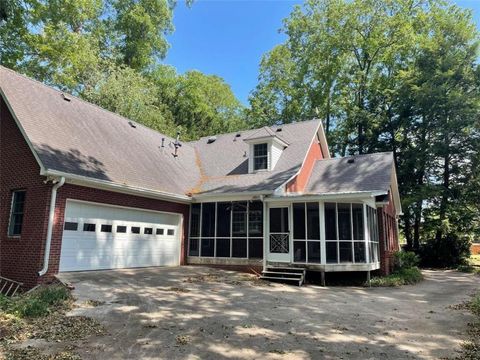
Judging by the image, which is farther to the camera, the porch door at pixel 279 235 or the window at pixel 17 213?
the porch door at pixel 279 235

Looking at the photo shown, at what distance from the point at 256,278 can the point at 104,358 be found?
851 cm

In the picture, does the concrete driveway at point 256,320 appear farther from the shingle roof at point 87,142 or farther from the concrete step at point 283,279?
the shingle roof at point 87,142

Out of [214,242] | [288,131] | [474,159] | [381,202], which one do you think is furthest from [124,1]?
[474,159]

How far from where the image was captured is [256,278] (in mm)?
13188

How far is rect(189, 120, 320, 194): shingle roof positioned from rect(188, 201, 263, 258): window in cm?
83

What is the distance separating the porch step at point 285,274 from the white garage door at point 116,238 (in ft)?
13.7

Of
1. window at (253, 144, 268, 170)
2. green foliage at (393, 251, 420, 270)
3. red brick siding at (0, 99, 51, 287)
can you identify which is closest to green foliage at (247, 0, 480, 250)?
green foliage at (393, 251, 420, 270)

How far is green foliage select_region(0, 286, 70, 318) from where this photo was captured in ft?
23.3

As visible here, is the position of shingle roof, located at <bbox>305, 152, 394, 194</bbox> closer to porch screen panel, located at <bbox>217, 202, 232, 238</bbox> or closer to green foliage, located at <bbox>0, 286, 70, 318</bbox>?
porch screen panel, located at <bbox>217, 202, 232, 238</bbox>

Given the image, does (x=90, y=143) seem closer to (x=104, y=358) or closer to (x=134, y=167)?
(x=134, y=167)

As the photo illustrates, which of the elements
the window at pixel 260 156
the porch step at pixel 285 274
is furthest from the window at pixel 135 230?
the window at pixel 260 156

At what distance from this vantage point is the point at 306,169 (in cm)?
1745

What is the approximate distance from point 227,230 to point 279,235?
235 cm

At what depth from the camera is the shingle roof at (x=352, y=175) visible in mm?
15047
